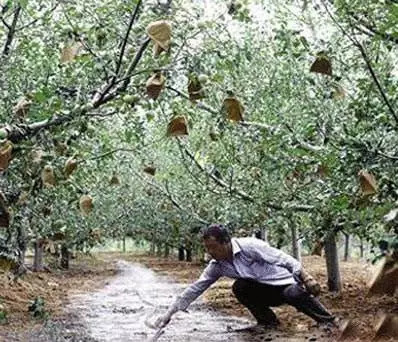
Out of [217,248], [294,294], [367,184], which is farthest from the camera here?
[294,294]

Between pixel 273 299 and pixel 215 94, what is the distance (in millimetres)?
2330

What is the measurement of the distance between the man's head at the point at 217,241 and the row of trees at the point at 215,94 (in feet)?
2.97

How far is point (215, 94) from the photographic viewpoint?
7.15m

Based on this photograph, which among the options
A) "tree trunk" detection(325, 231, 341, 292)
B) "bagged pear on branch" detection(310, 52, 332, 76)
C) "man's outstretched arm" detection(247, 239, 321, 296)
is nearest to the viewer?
"bagged pear on branch" detection(310, 52, 332, 76)

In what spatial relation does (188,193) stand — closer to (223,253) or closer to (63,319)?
(63,319)

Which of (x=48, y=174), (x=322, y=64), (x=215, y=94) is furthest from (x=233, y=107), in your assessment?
(x=215, y=94)

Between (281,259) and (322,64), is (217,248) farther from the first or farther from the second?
(322,64)

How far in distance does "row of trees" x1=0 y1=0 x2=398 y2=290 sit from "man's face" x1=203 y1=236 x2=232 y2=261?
3.30 feet

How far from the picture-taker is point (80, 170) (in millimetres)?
8289

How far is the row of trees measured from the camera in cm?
486

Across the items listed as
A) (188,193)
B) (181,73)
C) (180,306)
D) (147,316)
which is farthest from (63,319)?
(188,193)

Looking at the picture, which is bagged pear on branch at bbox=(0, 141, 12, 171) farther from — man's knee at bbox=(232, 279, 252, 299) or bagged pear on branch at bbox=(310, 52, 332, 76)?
man's knee at bbox=(232, 279, 252, 299)

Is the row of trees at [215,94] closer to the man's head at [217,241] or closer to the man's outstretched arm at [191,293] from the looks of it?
the man's head at [217,241]

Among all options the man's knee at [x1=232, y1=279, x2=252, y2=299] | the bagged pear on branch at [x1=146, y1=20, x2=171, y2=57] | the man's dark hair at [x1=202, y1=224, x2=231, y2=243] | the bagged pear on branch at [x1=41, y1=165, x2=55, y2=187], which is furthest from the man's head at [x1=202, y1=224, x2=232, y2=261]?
the bagged pear on branch at [x1=146, y1=20, x2=171, y2=57]
